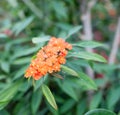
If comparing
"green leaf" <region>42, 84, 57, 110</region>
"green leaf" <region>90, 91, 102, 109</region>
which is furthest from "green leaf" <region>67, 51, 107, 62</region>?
"green leaf" <region>90, 91, 102, 109</region>

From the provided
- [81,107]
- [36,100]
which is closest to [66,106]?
[81,107]

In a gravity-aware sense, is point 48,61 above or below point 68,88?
above

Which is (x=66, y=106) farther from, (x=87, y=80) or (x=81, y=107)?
(x=87, y=80)

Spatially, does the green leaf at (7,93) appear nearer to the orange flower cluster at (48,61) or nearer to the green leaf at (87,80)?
the orange flower cluster at (48,61)

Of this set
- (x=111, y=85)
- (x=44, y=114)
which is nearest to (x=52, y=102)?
(x=44, y=114)

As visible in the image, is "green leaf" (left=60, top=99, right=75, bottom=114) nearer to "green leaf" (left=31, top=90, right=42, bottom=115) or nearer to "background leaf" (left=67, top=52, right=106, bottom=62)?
"green leaf" (left=31, top=90, right=42, bottom=115)

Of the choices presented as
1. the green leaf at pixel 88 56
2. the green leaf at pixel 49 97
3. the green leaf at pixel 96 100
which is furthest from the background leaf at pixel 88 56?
the green leaf at pixel 96 100

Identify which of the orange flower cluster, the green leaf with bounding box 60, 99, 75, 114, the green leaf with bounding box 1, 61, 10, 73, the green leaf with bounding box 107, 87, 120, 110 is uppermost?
the green leaf with bounding box 1, 61, 10, 73

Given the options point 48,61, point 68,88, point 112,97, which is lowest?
point 112,97
